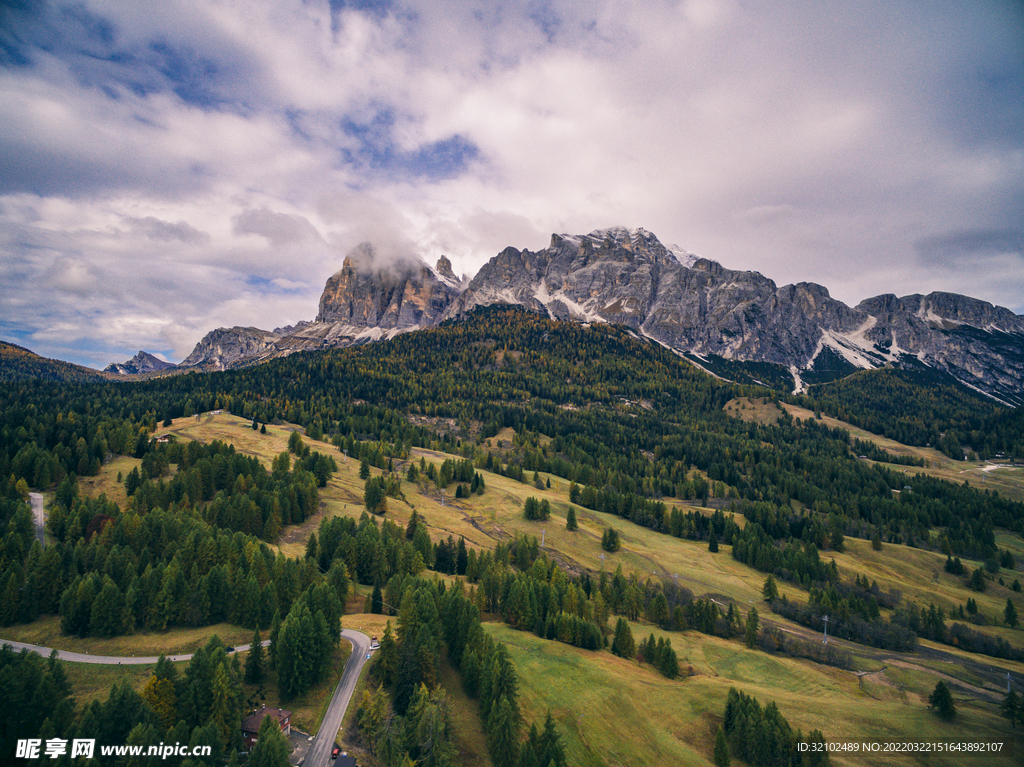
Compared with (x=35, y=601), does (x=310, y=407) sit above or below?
above

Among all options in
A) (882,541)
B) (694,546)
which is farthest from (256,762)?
(882,541)

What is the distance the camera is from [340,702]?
4544 centimetres

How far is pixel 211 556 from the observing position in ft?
210

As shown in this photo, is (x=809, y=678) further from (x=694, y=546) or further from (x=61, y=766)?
(x=61, y=766)

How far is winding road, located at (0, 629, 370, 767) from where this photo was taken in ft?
130

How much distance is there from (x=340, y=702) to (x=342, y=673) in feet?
14.6

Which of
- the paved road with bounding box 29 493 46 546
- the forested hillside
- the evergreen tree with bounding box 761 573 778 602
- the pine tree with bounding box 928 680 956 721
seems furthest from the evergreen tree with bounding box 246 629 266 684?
the evergreen tree with bounding box 761 573 778 602

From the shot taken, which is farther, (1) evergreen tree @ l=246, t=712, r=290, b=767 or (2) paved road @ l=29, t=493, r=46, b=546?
(2) paved road @ l=29, t=493, r=46, b=546

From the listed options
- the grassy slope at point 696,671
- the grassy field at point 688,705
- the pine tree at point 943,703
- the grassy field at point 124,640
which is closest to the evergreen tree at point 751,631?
the grassy slope at point 696,671

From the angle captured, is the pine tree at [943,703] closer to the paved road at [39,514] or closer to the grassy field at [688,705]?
the grassy field at [688,705]

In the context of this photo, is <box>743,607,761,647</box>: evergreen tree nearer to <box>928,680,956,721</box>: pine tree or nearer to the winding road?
<box>928,680,956,721</box>: pine tree

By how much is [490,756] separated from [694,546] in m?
86.5

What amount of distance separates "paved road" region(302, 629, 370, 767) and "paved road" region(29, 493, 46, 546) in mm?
52744

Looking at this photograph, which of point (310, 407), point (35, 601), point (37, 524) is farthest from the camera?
point (310, 407)
